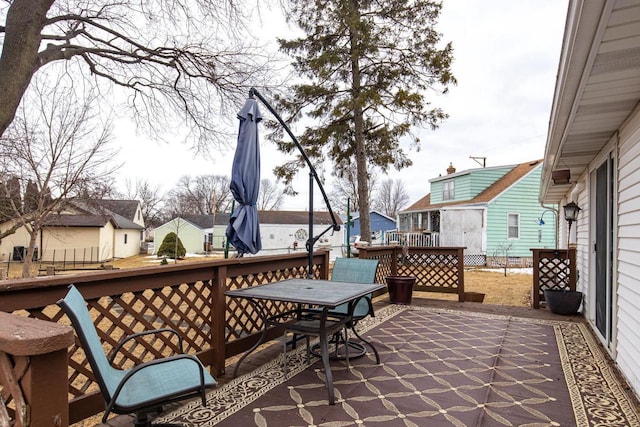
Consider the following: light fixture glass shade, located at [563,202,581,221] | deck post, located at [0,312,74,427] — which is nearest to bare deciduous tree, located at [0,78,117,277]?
deck post, located at [0,312,74,427]

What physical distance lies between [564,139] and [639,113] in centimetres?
103

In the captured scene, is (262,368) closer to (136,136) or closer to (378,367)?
(378,367)

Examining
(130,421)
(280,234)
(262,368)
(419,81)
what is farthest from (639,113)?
(280,234)

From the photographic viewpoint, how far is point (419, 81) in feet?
31.1

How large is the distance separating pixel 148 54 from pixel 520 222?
600 inches

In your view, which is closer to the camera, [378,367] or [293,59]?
[378,367]

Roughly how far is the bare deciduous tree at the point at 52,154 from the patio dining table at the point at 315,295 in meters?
8.31

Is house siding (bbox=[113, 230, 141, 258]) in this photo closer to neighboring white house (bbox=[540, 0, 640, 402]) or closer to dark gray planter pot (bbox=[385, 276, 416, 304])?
dark gray planter pot (bbox=[385, 276, 416, 304])

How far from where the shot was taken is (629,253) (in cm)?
329

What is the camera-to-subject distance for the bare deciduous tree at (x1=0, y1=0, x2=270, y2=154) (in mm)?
5719

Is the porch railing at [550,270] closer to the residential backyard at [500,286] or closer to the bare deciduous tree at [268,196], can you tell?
the residential backyard at [500,286]

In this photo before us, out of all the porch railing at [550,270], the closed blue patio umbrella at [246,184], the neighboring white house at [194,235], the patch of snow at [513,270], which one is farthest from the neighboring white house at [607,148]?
the neighboring white house at [194,235]

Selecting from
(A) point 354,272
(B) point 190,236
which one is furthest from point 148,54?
(B) point 190,236

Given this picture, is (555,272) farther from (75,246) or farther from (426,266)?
(75,246)
